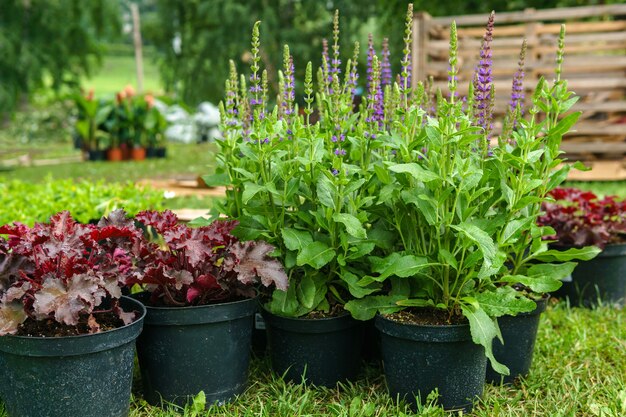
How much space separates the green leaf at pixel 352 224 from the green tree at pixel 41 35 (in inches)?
485

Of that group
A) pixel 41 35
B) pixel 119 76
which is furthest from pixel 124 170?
pixel 119 76

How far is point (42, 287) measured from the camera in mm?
2086

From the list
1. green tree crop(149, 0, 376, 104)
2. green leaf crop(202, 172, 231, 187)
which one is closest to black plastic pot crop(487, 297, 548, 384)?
green leaf crop(202, 172, 231, 187)

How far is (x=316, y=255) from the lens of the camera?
2441 mm

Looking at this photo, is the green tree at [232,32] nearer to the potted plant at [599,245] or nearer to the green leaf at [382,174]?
the potted plant at [599,245]

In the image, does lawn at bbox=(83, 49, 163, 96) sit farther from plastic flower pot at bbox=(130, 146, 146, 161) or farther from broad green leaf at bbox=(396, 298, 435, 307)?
broad green leaf at bbox=(396, 298, 435, 307)

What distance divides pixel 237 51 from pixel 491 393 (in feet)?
40.4

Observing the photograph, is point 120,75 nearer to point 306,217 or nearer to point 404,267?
point 306,217

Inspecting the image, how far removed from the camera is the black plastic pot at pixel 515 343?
271cm

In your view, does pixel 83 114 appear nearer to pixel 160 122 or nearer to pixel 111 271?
pixel 160 122

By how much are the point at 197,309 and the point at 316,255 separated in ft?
1.58

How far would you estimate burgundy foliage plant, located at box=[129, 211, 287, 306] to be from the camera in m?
2.36

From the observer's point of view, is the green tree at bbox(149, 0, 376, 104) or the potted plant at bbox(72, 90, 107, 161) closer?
the potted plant at bbox(72, 90, 107, 161)

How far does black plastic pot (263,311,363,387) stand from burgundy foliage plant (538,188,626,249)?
1.47 m
